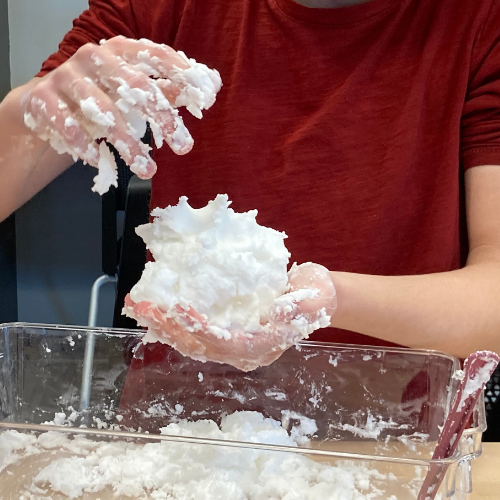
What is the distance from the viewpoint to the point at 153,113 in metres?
0.45

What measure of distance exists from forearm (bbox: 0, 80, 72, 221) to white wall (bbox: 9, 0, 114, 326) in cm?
88

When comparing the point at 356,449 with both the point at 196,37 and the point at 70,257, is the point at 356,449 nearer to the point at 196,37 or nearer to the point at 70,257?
the point at 196,37

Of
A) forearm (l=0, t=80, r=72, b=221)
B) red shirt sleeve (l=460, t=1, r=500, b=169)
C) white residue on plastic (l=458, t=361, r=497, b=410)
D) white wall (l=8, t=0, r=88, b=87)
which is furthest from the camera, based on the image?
white wall (l=8, t=0, r=88, b=87)

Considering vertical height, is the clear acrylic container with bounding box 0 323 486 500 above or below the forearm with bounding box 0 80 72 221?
below

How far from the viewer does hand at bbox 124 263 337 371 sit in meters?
0.45

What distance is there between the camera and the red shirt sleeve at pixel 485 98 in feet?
2.17

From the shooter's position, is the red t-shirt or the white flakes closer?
the white flakes

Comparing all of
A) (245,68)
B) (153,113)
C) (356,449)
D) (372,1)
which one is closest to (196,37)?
(245,68)

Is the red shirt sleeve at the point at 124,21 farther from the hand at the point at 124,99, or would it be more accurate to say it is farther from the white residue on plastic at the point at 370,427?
the white residue on plastic at the point at 370,427

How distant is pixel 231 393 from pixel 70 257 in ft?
3.96

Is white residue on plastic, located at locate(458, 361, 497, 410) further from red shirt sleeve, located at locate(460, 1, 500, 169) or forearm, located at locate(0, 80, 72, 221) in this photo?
forearm, located at locate(0, 80, 72, 221)

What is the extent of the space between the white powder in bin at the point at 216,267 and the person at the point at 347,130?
Result: 193mm

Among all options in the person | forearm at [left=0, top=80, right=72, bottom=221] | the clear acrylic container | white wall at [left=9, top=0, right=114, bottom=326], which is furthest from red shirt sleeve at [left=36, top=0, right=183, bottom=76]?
white wall at [left=9, top=0, right=114, bottom=326]

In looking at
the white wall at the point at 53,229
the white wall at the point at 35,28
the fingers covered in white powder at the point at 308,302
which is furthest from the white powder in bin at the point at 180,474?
the white wall at the point at 35,28
